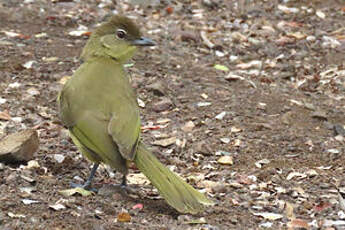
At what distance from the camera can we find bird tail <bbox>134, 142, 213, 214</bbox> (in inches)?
197

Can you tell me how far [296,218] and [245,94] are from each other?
295cm

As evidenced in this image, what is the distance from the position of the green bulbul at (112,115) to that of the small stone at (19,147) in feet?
1.09

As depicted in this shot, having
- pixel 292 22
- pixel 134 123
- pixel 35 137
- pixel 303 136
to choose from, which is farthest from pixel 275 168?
pixel 292 22

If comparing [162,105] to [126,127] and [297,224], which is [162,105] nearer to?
[126,127]

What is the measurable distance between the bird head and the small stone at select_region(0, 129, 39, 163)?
2.46 ft

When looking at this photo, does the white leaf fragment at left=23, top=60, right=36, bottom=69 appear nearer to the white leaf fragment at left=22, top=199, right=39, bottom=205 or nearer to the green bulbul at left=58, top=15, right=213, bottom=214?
the green bulbul at left=58, top=15, right=213, bottom=214

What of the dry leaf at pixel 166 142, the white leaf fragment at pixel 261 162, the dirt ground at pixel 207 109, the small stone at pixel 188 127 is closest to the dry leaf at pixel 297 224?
the dirt ground at pixel 207 109

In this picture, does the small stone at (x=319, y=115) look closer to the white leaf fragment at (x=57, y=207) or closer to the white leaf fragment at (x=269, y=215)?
the white leaf fragment at (x=269, y=215)

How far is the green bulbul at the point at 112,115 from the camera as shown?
5113 millimetres

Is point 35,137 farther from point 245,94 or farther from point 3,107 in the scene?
point 245,94

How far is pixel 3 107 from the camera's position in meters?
7.14

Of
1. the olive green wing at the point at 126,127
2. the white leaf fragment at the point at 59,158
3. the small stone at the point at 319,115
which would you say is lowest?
the small stone at the point at 319,115

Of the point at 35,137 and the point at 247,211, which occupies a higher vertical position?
the point at 35,137

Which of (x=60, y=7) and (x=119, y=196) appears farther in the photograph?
(x=60, y=7)
